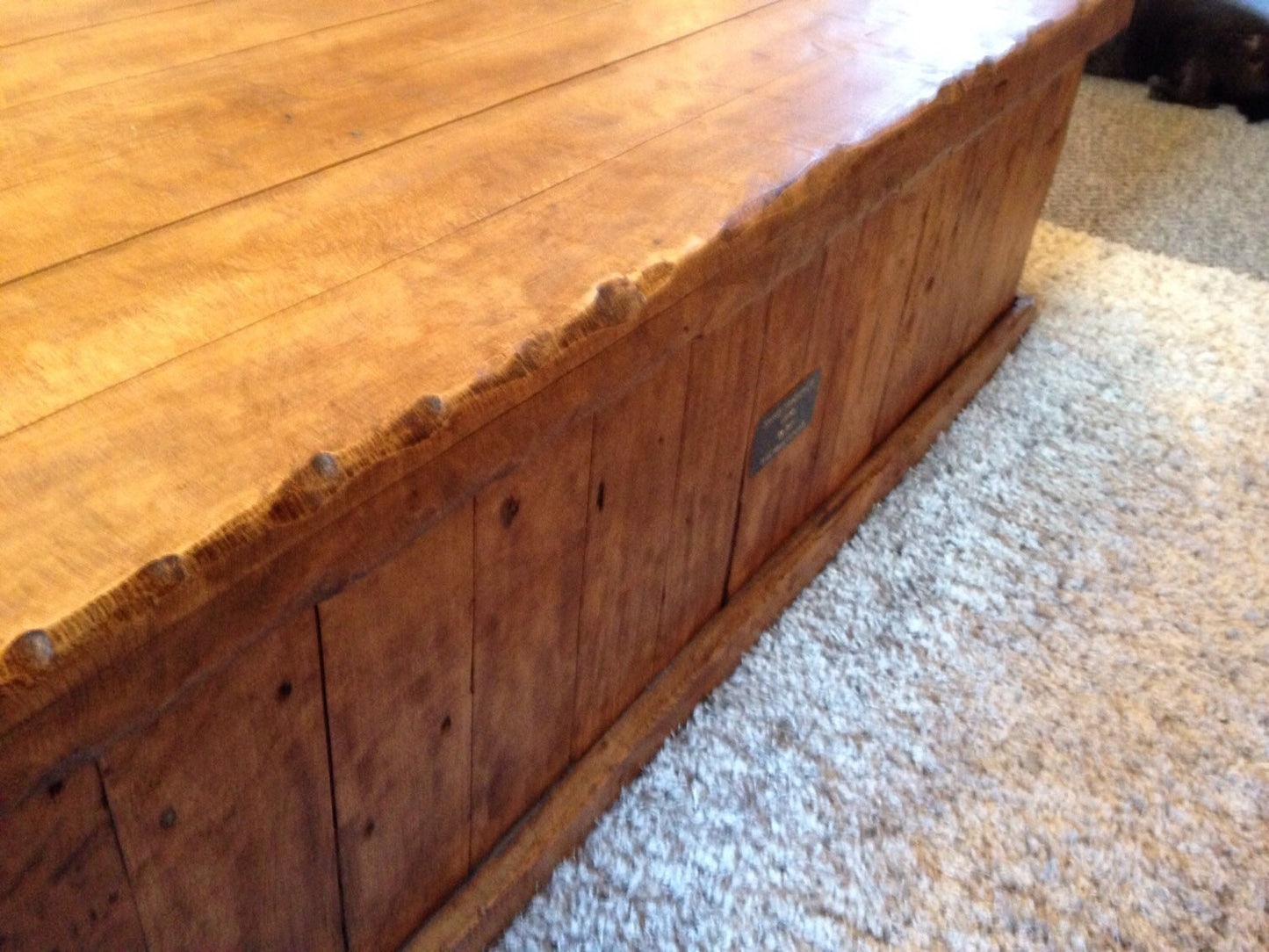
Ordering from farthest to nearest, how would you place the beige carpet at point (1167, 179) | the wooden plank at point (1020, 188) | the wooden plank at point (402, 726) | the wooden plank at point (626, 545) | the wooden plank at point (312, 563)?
the beige carpet at point (1167, 179), the wooden plank at point (1020, 188), the wooden plank at point (626, 545), the wooden plank at point (402, 726), the wooden plank at point (312, 563)

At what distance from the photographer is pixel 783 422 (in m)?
0.89

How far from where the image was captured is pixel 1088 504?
3.81 ft

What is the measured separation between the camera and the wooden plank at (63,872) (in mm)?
398

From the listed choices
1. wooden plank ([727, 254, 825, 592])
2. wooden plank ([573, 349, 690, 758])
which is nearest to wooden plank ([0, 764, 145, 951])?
wooden plank ([573, 349, 690, 758])

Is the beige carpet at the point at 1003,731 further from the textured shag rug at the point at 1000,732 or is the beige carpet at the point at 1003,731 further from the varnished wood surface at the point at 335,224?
the varnished wood surface at the point at 335,224

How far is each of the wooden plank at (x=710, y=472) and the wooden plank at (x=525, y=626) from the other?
120 millimetres

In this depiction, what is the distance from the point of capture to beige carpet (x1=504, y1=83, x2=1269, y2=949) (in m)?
0.77

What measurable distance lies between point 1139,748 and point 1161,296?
0.85 metres

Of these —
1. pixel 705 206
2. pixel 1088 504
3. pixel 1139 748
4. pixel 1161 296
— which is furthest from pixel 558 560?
pixel 1161 296

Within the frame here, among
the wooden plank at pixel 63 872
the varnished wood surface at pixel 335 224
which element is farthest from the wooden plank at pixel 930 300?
the wooden plank at pixel 63 872

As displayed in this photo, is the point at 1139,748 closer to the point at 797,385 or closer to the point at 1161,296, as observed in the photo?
the point at 797,385

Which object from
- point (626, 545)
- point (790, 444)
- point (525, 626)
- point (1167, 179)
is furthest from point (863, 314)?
point (1167, 179)

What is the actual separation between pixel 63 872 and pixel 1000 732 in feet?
2.32

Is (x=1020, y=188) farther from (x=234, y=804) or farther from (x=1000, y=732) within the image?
(x=234, y=804)
